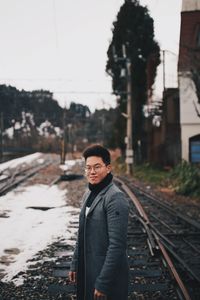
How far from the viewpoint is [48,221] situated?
30.8 feet

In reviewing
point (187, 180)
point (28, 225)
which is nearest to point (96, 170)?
point (28, 225)

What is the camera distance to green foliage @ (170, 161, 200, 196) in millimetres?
14339

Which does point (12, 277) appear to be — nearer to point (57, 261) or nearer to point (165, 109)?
point (57, 261)

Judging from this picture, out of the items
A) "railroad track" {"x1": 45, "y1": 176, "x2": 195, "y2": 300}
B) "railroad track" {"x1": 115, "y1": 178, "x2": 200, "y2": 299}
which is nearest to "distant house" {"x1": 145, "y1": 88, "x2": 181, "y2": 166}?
"railroad track" {"x1": 115, "y1": 178, "x2": 200, "y2": 299}

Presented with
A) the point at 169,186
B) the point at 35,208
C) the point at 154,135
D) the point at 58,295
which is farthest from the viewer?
the point at 154,135

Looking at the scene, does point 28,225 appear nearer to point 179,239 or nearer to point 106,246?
point 179,239

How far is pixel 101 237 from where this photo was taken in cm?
271

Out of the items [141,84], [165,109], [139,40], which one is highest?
[139,40]

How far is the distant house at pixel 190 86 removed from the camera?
1398 cm

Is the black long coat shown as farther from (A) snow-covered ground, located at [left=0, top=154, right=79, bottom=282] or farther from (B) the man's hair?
(A) snow-covered ground, located at [left=0, top=154, right=79, bottom=282]

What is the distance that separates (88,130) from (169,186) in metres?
56.0

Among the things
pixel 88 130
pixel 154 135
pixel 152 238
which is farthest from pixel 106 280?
pixel 88 130

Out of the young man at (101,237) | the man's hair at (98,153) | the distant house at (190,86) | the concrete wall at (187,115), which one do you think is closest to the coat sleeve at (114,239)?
the young man at (101,237)

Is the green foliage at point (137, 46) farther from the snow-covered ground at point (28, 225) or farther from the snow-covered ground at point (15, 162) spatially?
the snow-covered ground at point (28, 225)
